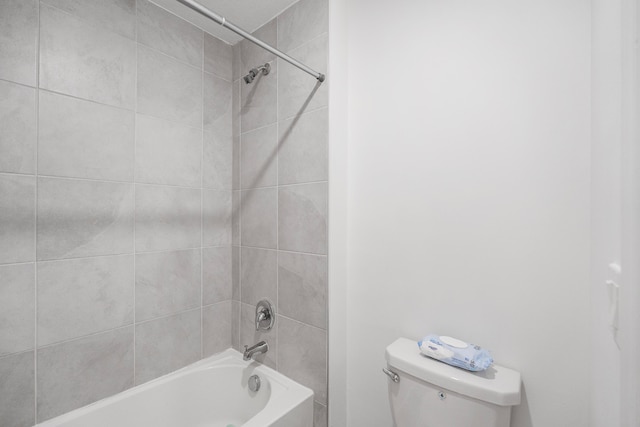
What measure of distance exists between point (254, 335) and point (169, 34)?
5.47 feet

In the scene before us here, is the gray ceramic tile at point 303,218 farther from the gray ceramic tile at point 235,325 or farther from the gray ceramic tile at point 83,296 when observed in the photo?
the gray ceramic tile at point 83,296

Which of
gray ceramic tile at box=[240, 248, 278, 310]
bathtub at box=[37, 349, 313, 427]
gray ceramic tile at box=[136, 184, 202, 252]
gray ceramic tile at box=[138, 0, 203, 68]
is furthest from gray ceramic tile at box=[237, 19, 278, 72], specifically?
bathtub at box=[37, 349, 313, 427]

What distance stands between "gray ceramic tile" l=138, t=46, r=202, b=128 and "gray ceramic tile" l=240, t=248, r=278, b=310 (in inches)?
31.3

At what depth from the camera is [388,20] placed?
1.17m

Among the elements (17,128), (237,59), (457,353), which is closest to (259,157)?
(237,59)

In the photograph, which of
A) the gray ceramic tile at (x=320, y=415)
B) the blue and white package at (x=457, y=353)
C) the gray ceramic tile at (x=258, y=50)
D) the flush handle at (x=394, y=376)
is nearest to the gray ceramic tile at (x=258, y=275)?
the gray ceramic tile at (x=320, y=415)

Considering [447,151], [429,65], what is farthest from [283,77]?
[447,151]

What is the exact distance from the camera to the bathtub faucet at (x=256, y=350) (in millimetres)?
1397

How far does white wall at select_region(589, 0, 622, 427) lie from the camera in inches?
20.9

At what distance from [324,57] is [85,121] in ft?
3.47

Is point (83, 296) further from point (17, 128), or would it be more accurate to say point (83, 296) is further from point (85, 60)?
point (85, 60)

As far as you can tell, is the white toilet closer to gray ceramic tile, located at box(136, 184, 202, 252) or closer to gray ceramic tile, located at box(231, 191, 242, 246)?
gray ceramic tile, located at box(231, 191, 242, 246)

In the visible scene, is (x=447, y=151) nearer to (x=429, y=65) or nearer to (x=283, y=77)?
(x=429, y=65)

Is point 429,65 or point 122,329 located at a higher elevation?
point 429,65
